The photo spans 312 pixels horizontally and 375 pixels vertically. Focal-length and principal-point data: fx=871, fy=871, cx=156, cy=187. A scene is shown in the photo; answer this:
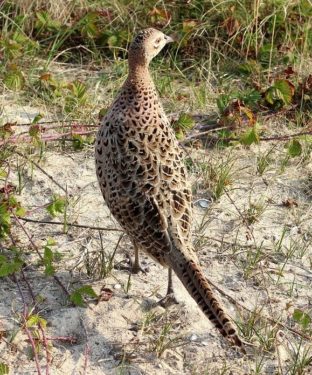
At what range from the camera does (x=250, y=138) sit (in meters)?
5.85

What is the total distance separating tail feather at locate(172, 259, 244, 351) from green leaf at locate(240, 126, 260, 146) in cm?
178

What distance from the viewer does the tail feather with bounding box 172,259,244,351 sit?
3939 millimetres

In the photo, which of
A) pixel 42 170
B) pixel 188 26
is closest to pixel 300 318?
pixel 42 170

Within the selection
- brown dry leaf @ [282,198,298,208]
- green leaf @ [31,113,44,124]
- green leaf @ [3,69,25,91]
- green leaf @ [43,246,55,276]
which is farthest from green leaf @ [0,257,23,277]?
green leaf @ [3,69,25,91]

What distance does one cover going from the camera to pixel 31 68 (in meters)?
6.57

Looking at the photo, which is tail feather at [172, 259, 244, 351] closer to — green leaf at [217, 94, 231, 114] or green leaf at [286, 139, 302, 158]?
green leaf at [286, 139, 302, 158]

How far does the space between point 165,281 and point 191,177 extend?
1.05m

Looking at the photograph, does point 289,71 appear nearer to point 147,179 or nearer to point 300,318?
point 147,179

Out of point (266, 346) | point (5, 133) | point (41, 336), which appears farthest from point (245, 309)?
point (5, 133)

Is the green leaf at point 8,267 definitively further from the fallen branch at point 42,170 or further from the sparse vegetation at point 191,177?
the fallen branch at point 42,170

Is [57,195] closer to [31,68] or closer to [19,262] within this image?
[19,262]

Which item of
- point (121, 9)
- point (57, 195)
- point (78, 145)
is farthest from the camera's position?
point (121, 9)

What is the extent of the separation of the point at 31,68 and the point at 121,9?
3.30 ft

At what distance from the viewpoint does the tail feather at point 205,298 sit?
394 cm
